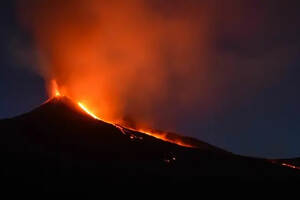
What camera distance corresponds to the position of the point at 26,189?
41.0m

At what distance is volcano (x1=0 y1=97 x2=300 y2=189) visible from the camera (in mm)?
46656

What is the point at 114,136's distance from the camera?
6488 cm

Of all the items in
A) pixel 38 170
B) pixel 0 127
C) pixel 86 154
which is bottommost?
pixel 38 170

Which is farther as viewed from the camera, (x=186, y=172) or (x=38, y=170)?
(x=186, y=172)

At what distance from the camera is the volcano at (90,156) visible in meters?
46.7

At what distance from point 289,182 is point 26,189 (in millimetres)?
29001

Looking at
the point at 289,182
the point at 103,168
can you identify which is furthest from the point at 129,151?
the point at 289,182

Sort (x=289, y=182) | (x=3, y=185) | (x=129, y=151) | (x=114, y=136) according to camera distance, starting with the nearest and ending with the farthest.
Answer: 1. (x=3, y=185)
2. (x=289, y=182)
3. (x=129, y=151)
4. (x=114, y=136)

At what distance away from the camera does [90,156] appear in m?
55.4

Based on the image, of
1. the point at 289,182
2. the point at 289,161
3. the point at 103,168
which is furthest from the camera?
the point at 289,161

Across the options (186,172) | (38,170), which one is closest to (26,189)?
(38,170)

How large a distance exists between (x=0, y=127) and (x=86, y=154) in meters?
13.8

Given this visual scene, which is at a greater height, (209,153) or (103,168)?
(209,153)

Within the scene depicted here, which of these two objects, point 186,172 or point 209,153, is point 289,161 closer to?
point 209,153
